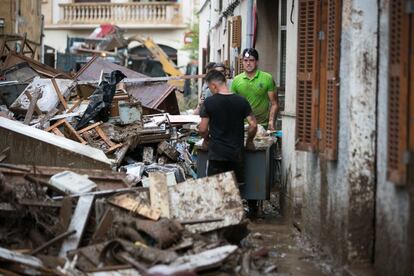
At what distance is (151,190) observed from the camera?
827 centimetres

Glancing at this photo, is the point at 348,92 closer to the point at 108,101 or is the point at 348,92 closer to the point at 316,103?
the point at 316,103

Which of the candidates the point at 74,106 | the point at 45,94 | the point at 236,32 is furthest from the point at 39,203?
the point at 236,32

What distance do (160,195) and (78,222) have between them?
909mm

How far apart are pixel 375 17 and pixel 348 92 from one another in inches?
28.9

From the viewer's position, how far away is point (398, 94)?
21.5 ft

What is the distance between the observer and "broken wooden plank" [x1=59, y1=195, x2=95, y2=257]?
24.9ft

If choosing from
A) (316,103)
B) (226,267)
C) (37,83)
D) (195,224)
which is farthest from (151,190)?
(37,83)

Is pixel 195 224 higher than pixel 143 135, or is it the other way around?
pixel 143 135

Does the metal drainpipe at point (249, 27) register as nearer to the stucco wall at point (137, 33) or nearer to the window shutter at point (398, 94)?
the window shutter at point (398, 94)

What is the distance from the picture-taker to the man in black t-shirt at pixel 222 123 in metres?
9.47

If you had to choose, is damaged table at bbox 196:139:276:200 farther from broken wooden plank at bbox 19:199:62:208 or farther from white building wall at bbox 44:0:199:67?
white building wall at bbox 44:0:199:67

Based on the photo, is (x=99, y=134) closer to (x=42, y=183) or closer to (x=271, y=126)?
(x=271, y=126)

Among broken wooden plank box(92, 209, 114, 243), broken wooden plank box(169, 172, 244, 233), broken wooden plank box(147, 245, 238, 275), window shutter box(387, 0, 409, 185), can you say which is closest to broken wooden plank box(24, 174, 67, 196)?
broken wooden plank box(92, 209, 114, 243)

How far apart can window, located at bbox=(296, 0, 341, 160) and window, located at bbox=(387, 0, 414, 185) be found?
51.5 inches
